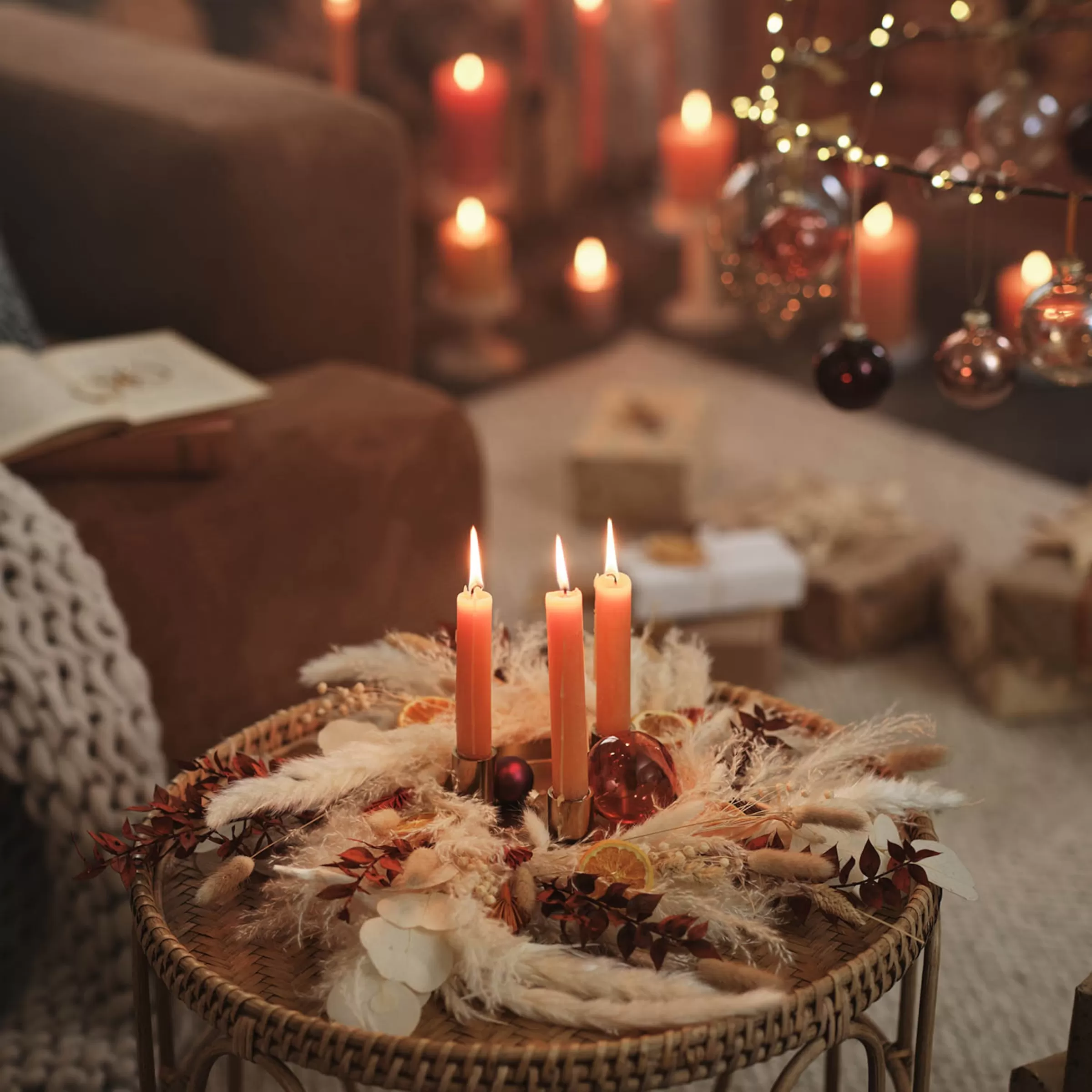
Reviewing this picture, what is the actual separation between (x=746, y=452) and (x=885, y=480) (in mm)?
233

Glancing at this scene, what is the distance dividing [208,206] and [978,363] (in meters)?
0.87

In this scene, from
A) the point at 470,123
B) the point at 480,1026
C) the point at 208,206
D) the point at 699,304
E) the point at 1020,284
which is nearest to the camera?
the point at 480,1026

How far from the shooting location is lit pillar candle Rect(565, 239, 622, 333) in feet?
Result: 8.46

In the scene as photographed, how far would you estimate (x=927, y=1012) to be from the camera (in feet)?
2.53

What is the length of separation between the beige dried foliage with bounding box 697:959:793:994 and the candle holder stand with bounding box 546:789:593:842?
0.10m

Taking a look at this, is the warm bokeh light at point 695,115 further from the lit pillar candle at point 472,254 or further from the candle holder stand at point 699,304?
the lit pillar candle at point 472,254

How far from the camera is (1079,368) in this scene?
897 mm

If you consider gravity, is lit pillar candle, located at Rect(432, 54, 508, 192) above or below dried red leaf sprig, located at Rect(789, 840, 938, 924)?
above

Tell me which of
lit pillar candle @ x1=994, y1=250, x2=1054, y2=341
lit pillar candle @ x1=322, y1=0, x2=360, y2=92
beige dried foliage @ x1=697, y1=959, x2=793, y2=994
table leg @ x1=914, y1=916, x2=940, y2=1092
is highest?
lit pillar candle @ x1=322, y1=0, x2=360, y2=92

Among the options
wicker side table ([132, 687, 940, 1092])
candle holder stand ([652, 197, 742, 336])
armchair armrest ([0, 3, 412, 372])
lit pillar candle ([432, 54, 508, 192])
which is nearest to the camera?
wicker side table ([132, 687, 940, 1092])

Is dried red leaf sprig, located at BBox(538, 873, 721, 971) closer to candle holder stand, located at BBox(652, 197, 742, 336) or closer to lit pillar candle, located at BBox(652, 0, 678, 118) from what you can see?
candle holder stand, located at BBox(652, 197, 742, 336)

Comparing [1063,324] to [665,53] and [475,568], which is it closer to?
[475,568]

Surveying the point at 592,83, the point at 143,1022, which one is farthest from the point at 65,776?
the point at 592,83

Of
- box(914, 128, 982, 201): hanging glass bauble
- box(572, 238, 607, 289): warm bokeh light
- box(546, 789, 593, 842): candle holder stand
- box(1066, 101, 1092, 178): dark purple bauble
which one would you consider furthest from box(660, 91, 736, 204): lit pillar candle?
box(546, 789, 593, 842): candle holder stand
